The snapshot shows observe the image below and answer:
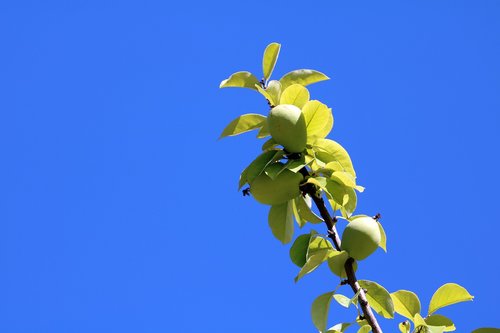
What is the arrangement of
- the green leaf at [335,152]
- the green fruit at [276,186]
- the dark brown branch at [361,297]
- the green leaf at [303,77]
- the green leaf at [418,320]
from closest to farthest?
the dark brown branch at [361,297] < the green leaf at [418,320] < the green fruit at [276,186] < the green leaf at [335,152] < the green leaf at [303,77]

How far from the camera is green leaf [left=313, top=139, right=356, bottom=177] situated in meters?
1.91

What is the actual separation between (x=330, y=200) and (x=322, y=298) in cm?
30

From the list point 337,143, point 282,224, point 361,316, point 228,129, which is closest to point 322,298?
point 361,316

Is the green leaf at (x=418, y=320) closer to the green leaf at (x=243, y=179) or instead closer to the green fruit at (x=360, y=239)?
the green fruit at (x=360, y=239)

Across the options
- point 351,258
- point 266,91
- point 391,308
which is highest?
point 266,91

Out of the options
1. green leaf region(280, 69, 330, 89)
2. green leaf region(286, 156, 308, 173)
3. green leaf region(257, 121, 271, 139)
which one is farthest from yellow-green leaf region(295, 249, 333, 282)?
green leaf region(280, 69, 330, 89)

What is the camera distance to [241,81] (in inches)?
81.1

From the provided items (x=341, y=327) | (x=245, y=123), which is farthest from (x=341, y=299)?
(x=245, y=123)

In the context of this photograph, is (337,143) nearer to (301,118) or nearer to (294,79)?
(301,118)

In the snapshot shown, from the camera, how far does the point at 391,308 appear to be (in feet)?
5.64

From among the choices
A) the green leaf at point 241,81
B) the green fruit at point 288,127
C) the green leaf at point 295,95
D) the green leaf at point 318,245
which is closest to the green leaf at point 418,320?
the green leaf at point 318,245

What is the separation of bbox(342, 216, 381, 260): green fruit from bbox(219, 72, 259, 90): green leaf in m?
0.58

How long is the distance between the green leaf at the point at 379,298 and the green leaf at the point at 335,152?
0.35m

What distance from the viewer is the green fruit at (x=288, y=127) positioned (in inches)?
71.4
